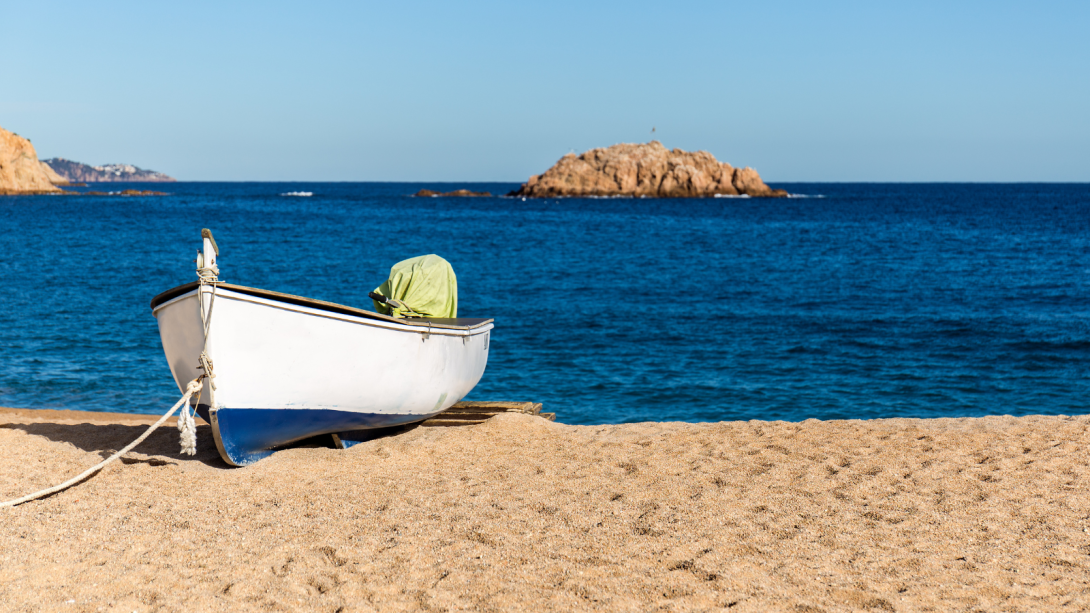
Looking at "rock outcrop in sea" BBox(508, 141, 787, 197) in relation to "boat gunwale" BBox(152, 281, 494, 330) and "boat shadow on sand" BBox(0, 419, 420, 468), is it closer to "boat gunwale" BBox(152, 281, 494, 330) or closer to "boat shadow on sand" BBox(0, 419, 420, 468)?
"boat shadow on sand" BBox(0, 419, 420, 468)

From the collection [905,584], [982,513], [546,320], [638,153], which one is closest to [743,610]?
[905,584]

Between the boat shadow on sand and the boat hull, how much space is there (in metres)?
0.53

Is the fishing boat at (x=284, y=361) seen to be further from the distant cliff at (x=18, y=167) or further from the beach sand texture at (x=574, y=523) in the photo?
the distant cliff at (x=18, y=167)

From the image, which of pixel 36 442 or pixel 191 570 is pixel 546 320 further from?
pixel 191 570

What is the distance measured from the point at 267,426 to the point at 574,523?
3244 mm

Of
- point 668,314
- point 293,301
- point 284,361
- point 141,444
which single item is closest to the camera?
point 293,301

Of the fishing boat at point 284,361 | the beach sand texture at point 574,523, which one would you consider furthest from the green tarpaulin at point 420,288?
the beach sand texture at point 574,523

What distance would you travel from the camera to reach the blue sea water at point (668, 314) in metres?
13.8

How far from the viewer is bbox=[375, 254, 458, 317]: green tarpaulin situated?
9.05 m

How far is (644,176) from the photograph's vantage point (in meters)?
116

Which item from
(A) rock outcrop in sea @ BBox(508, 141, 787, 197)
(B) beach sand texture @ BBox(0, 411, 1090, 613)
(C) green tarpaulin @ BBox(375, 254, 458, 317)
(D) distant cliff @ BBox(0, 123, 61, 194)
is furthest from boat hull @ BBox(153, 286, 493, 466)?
(A) rock outcrop in sea @ BBox(508, 141, 787, 197)

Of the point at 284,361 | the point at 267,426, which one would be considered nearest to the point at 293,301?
the point at 284,361

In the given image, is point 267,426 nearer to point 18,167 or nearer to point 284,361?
point 284,361

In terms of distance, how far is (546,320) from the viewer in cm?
2089
